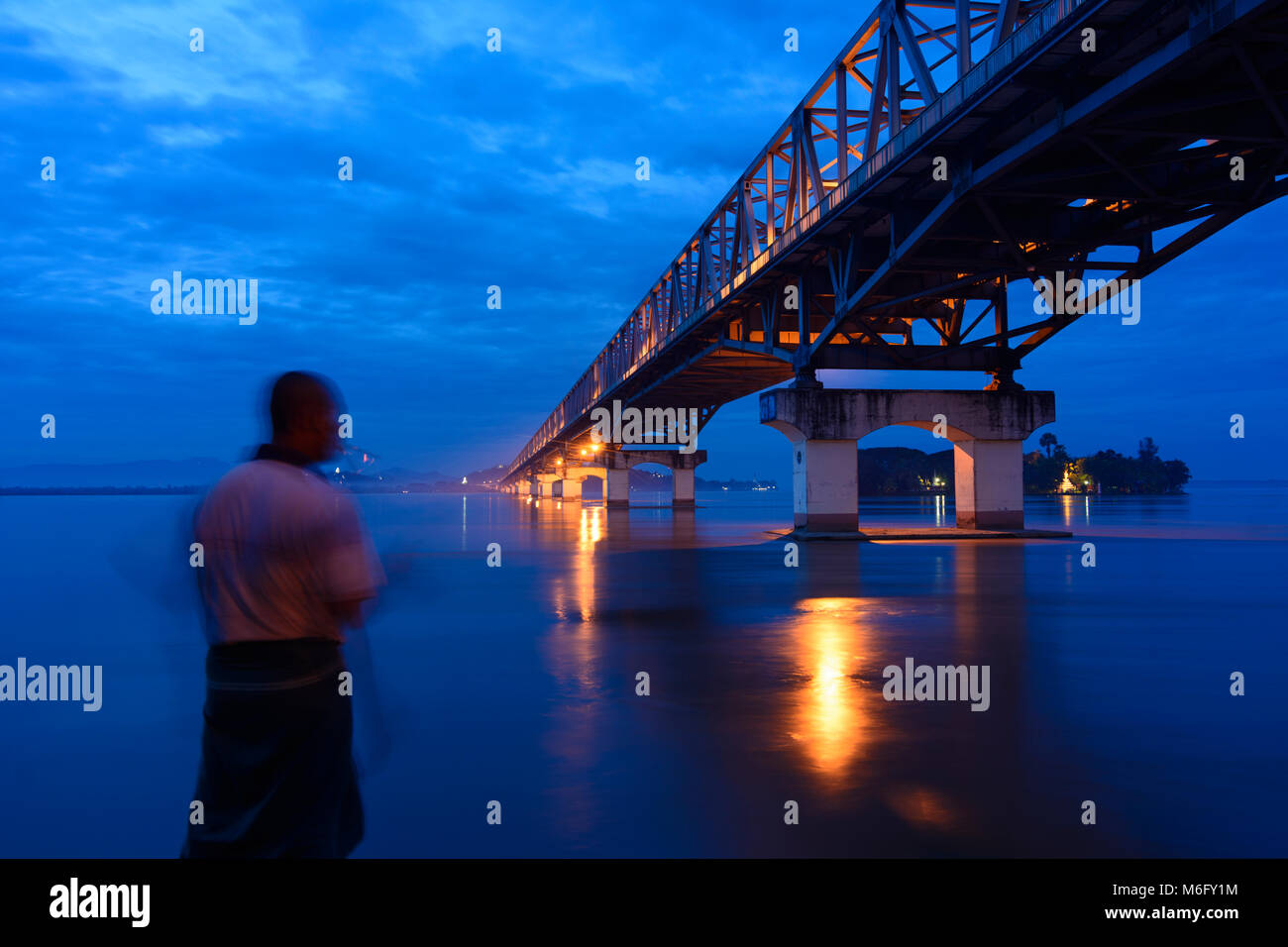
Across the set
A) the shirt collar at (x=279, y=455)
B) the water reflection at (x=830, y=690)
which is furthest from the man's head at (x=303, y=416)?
the water reflection at (x=830, y=690)

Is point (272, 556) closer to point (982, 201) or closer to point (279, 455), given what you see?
point (279, 455)

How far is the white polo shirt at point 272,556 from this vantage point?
3.31 m

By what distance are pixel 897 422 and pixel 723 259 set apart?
11.4 m

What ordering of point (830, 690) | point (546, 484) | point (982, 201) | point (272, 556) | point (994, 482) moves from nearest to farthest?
point (272, 556) → point (830, 690) → point (982, 201) → point (994, 482) → point (546, 484)

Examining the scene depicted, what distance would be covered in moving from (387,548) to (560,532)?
118 feet

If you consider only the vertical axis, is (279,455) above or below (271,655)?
above

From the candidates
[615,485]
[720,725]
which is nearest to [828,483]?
[720,725]

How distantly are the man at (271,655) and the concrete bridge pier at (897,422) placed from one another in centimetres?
2841

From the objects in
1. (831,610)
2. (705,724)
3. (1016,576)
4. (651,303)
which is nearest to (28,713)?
(705,724)

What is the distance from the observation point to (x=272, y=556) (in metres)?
3.32

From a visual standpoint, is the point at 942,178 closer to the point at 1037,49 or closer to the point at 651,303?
the point at 1037,49

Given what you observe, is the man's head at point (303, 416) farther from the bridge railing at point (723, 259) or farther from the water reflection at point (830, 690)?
the bridge railing at point (723, 259)

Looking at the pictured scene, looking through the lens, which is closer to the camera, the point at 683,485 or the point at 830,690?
the point at 830,690

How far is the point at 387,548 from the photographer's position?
3.85 m
